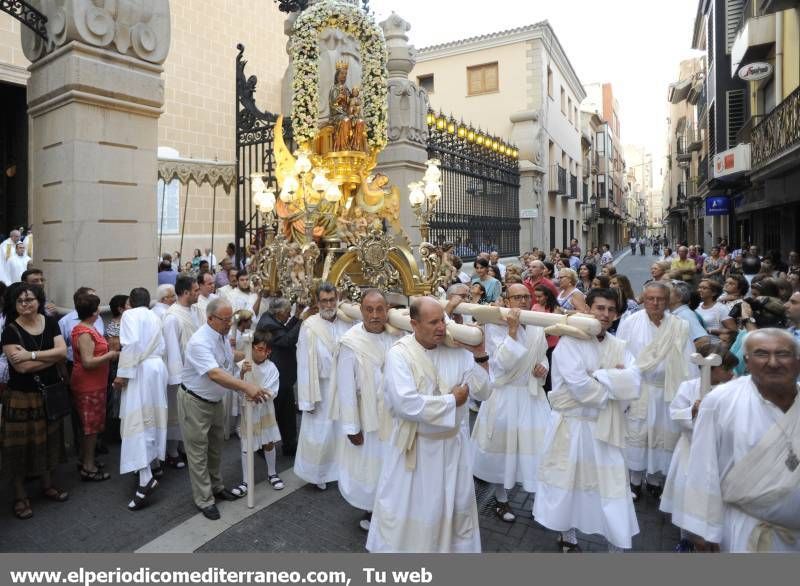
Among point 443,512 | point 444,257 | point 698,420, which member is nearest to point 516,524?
point 443,512

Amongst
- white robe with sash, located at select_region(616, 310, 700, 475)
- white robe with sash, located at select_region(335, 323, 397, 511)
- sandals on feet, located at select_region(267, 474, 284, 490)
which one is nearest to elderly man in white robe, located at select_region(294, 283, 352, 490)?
sandals on feet, located at select_region(267, 474, 284, 490)

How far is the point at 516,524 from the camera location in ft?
14.4

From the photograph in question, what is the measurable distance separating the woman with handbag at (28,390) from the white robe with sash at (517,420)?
3.56 m

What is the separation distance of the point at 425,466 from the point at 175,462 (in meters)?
3.28

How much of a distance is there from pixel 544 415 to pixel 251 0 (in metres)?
18.8

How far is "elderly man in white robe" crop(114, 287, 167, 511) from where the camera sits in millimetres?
4824

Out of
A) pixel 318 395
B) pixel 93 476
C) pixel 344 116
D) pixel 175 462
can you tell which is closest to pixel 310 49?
pixel 344 116

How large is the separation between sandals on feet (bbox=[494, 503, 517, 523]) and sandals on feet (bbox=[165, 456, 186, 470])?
122 inches

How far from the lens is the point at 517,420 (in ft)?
15.4

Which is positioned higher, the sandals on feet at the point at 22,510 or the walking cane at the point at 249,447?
the walking cane at the point at 249,447

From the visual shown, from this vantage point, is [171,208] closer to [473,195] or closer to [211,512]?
[473,195]

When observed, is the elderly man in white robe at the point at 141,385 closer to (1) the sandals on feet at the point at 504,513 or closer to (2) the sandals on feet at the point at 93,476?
(2) the sandals on feet at the point at 93,476

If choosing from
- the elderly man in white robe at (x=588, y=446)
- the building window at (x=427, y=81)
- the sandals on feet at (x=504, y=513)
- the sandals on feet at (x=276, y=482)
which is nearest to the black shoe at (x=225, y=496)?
the sandals on feet at (x=276, y=482)

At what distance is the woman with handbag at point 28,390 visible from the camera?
441 cm
